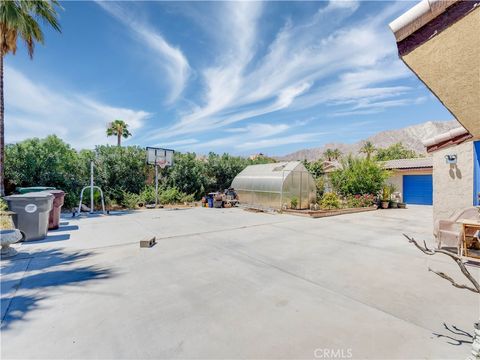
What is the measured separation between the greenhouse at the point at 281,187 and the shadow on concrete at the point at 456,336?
9.95m

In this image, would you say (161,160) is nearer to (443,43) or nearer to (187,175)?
(187,175)

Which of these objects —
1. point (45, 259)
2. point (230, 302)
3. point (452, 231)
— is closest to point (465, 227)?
point (452, 231)

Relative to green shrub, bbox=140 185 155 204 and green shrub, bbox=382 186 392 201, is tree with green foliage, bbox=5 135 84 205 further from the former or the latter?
green shrub, bbox=382 186 392 201

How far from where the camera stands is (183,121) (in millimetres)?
16922

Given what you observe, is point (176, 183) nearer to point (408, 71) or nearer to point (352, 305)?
point (352, 305)

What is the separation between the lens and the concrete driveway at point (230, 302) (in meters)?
2.27

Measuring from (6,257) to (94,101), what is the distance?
356 inches

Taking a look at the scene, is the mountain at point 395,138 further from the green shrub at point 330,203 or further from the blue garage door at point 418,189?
the green shrub at point 330,203

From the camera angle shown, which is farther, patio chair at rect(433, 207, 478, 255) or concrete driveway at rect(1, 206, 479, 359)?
patio chair at rect(433, 207, 478, 255)

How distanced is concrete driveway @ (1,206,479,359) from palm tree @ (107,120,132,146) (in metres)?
25.3

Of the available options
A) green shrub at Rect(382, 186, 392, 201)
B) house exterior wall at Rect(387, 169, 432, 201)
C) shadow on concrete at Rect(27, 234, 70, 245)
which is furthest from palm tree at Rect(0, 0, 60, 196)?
house exterior wall at Rect(387, 169, 432, 201)

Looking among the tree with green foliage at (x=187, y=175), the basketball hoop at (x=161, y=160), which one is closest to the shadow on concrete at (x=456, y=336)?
the basketball hoop at (x=161, y=160)

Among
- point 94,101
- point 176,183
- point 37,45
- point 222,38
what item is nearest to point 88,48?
point 94,101

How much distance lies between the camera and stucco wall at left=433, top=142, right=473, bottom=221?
6.30 meters
